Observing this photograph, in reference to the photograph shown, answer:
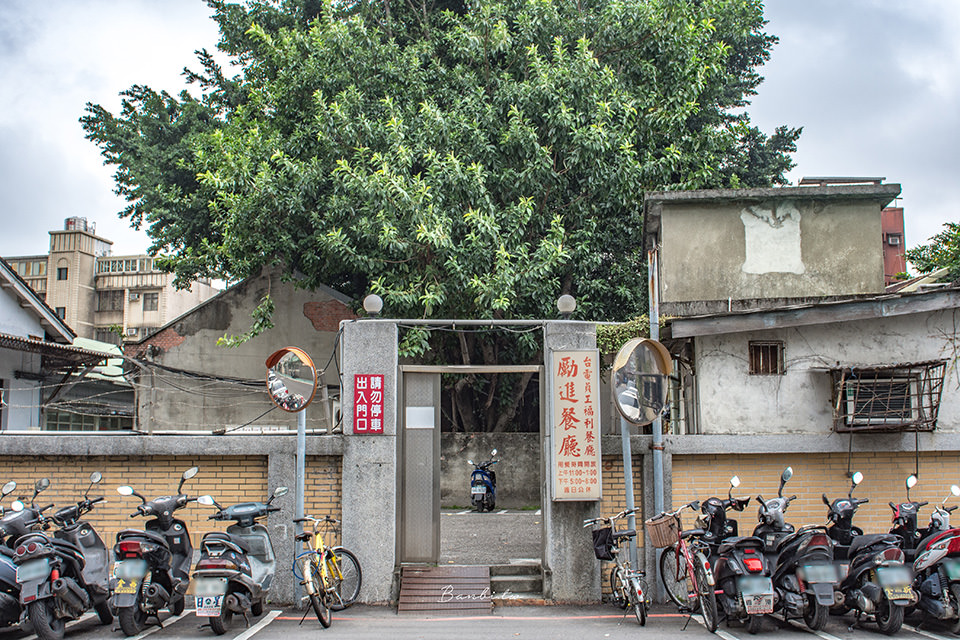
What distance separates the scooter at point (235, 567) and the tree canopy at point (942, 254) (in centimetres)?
1182

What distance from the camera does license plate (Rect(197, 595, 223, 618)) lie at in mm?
6727

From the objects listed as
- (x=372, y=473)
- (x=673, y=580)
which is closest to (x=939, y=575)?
(x=673, y=580)

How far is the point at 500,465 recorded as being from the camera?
16.5 m

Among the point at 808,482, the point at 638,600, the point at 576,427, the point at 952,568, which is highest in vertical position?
the point at 576,427

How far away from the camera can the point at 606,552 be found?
7.63 meters

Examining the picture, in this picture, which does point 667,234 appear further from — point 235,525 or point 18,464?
point 18,464

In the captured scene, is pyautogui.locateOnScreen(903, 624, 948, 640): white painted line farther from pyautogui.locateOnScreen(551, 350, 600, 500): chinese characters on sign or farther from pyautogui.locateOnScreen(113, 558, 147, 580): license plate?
pyautogui.locateOnScreen(113, 558, 147, 580): license plate

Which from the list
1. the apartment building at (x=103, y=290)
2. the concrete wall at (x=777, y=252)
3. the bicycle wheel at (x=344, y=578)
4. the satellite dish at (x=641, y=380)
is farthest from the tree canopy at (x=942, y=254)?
the apartment building at (x=103, y=290)

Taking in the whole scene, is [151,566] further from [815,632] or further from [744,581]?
[815,632]

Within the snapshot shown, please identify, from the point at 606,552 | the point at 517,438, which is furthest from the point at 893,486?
the point at 517,438

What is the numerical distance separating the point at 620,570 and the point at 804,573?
5.47 ft

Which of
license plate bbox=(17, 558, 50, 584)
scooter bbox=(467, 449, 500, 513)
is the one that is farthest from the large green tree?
license plate bbox=(17, 558, 50, 584)

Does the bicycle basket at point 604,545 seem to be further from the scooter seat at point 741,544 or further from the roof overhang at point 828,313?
the roof overhang at point 828,313

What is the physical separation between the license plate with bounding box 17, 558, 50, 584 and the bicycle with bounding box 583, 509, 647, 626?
4832 mm
